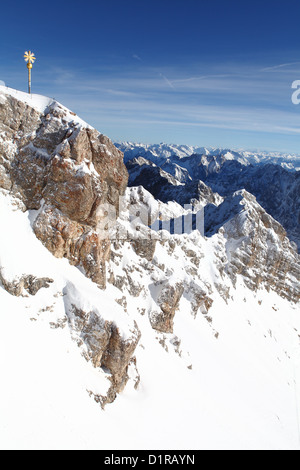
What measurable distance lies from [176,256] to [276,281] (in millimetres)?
45720

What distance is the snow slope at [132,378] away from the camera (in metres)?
25.2

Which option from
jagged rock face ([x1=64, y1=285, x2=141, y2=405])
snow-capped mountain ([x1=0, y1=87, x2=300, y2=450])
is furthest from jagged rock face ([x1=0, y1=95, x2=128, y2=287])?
jagged rock face ([x1=64, y1=285, x2=141, y2=405])

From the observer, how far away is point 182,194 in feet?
563

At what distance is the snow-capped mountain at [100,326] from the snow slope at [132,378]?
5.9 inches

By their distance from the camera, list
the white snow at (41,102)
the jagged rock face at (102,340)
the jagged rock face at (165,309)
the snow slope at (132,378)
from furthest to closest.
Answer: the jagged rock face at (165,309)
the white snow at (41,102)
the jagged rock face at (102,340)
the snow slope at (132,378)

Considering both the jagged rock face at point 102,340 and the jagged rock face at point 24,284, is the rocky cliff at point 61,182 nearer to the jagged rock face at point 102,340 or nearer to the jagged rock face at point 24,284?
the jagged rock face at point 102,340

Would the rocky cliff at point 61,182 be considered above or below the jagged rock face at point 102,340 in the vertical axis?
above

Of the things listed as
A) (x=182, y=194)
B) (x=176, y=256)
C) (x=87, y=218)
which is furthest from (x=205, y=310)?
(x=182, y=194)

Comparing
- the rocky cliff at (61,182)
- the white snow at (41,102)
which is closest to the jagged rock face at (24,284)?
the rocky cliff at (61,182)

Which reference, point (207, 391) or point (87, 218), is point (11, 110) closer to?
point (87, 218)

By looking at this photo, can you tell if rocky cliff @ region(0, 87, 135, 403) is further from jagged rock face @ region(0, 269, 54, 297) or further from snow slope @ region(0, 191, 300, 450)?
snow slope @ region(0, 191, 300, 450)

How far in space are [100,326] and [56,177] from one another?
19.1 meters

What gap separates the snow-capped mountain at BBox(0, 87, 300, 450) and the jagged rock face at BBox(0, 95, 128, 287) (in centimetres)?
14

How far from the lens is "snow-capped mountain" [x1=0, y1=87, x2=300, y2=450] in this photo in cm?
2694
